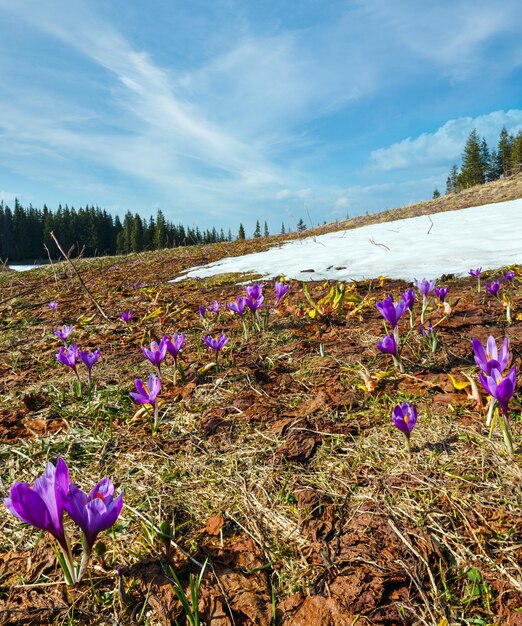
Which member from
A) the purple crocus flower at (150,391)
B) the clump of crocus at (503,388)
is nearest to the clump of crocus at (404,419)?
the clump of crocus at (503,388)

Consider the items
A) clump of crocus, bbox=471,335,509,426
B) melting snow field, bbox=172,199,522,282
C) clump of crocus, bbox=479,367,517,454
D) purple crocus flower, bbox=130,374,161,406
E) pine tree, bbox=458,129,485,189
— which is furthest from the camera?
pine tree, bbox=458,129,485,189

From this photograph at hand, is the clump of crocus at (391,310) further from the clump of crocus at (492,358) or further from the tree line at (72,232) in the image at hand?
the tree line at (72,232)

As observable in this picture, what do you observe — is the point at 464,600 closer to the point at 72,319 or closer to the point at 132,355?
the point at 132,355

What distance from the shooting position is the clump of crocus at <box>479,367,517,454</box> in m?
1.19

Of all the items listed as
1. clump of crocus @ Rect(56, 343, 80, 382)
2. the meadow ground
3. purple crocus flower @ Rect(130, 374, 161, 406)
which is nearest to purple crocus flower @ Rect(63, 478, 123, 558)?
the meadow ground

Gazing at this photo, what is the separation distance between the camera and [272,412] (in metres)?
1.81

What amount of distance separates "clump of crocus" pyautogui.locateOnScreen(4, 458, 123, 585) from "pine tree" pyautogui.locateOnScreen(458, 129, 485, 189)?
56514 mm

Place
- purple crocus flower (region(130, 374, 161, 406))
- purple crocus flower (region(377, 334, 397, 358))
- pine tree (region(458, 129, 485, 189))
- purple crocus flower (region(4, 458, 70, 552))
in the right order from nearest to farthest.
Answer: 1. purple crocus flower (region(4, 458, 70, 552))
2. purple crocus flower (region(130, 374, 161, 406))
3. purple crocus flower (region(377, 334, 397, 358))
4. pine tree (region(458, 129, 485, 189))

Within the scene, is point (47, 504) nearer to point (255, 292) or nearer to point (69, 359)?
point (69, 359)

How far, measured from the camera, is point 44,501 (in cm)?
96

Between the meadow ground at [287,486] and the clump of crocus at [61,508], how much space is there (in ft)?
0.40

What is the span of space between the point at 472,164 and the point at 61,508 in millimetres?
57596

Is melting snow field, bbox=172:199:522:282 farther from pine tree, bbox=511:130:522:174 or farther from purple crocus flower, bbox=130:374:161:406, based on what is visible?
pine tree, bbox=511:130:522:174

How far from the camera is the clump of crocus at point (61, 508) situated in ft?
3.03
